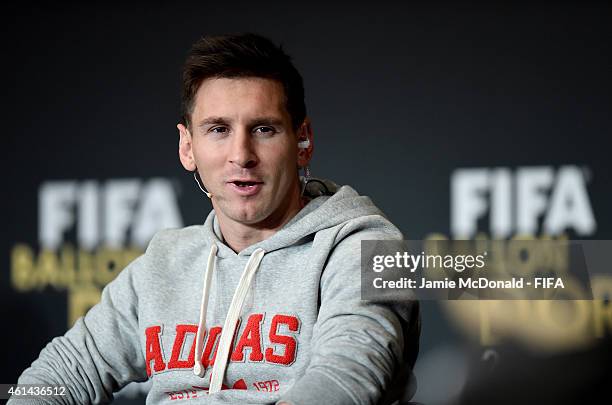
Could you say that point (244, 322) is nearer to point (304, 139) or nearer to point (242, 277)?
point (242, 277)

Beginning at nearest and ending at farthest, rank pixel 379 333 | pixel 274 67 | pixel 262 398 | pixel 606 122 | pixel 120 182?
pixel 379 333 < pixel 262 398 < pixel 274 67 < pixel 606 122 < pixel 120 182

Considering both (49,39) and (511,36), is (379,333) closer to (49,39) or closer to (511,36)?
(511,36)

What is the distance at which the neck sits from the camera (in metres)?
1.65

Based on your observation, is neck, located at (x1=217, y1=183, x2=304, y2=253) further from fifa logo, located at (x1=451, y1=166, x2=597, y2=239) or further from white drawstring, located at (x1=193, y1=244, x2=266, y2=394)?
fifa logo, located at (x1=451, y1=166, x2=597, y2=239)

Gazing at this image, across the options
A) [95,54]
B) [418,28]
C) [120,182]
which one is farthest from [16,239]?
[418,28]

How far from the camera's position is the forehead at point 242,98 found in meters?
1.54

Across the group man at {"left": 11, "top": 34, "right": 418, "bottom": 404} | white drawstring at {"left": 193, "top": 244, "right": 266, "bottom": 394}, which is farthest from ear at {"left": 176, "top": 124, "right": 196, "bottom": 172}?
white drawstring at {"left": 193, "top": 244, "right": 266, "bottom": 394}

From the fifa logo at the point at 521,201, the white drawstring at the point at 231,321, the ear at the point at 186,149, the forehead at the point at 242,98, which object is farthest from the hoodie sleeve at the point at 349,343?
the fifa logo at the point at 521,201

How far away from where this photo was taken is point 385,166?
338 centimetres

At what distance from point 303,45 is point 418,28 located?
0.49 m

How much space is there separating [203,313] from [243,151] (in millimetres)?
330

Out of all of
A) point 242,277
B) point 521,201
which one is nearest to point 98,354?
point 242,277

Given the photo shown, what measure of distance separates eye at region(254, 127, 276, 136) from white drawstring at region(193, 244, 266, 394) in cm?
23

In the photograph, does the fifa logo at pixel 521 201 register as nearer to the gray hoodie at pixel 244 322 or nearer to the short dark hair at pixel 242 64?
the gray hoodie at pixel 244 322
